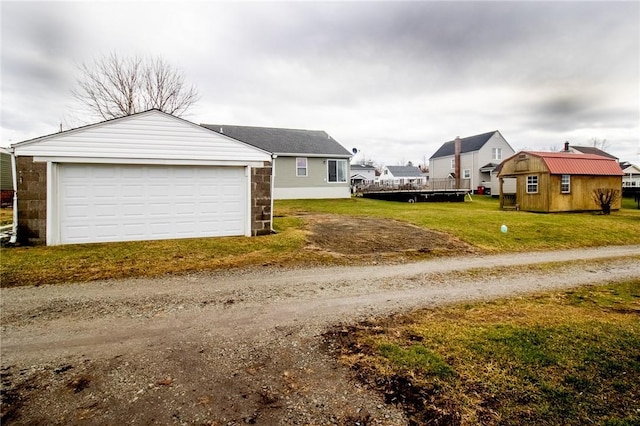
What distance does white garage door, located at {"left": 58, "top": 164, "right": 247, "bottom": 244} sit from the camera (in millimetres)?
9812

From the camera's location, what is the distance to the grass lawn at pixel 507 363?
102 inches

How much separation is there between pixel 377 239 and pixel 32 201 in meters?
10.3

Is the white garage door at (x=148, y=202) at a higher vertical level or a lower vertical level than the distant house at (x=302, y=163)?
lower

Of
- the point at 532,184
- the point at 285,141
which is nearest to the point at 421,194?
the point at 532,184

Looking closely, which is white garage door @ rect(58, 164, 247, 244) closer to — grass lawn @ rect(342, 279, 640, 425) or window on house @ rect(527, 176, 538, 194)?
grass lawn @ rect(342, 279, 640, 425)

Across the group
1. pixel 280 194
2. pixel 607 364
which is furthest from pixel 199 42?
pixel 607 364

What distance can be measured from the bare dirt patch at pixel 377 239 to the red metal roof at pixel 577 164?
42.2 ft

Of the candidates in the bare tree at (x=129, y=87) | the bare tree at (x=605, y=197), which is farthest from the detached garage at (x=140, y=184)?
the bare tree at (x=605, y=197)

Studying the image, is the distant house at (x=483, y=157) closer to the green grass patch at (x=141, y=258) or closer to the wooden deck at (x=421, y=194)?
the wooden deck at (x=421, y=194)

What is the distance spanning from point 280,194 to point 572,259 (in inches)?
725

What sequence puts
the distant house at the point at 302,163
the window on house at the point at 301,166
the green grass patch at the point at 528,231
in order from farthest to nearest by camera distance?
1. the window on house at the point at 301,166
2. the distant house at the point at 302,163
3. the green grass patch at the point at 528,231

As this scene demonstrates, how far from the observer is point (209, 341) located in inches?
151

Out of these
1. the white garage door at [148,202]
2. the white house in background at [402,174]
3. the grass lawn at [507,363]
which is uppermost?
the white house in background at [402,174]

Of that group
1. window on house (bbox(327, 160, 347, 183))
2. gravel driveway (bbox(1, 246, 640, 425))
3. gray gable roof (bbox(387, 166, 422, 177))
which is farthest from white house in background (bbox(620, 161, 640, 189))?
gravel driveway (bbox(1, 246, 640, 425))
